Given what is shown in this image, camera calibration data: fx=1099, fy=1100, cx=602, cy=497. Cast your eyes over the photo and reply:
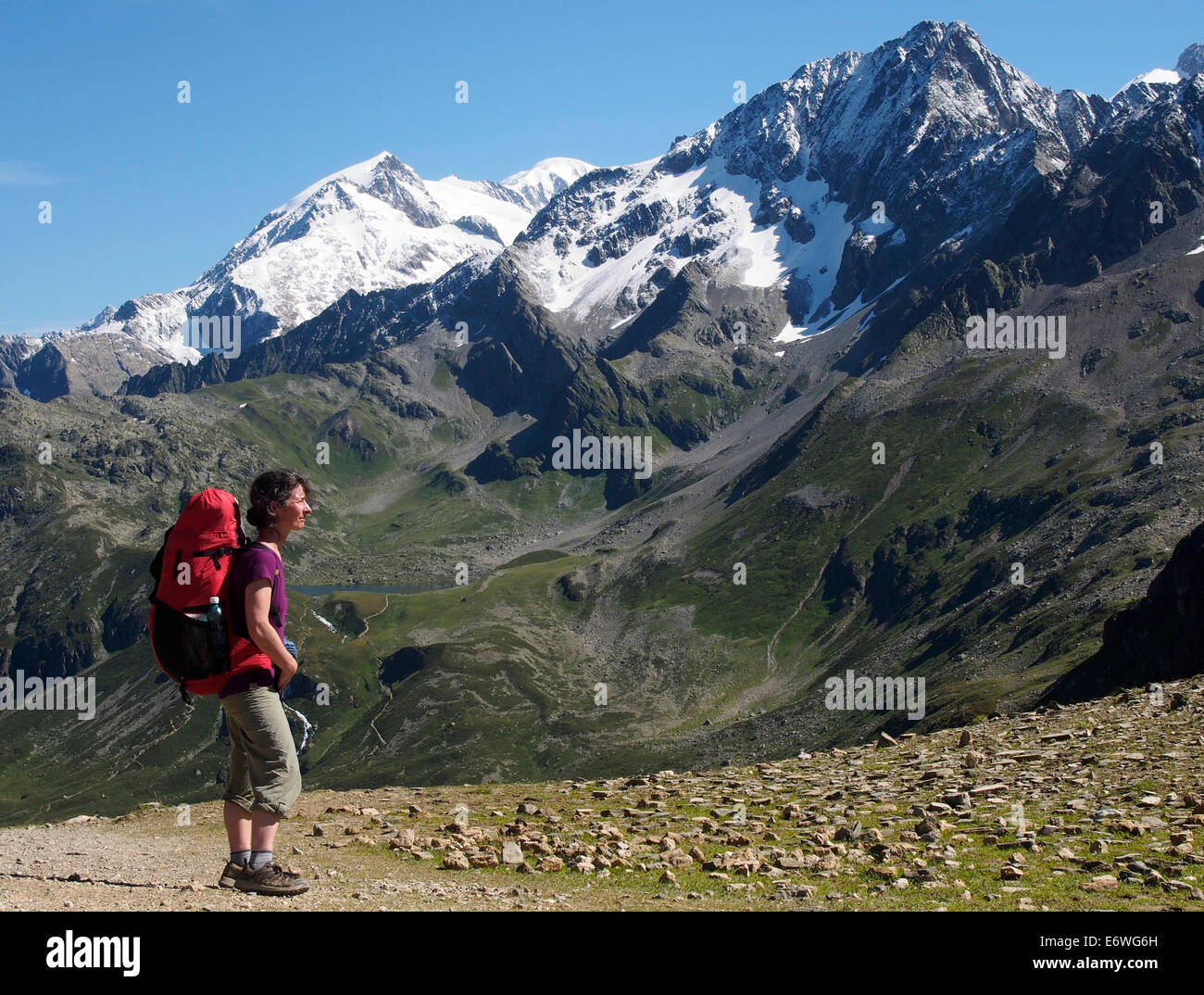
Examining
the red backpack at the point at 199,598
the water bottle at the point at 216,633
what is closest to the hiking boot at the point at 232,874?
the red backpack at the point at 199,598

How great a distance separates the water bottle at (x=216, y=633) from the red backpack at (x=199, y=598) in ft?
0.05

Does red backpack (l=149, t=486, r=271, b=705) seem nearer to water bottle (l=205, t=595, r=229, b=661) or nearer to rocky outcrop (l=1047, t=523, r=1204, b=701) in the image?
water bottle (l=205, t=595, r=229, b=661)

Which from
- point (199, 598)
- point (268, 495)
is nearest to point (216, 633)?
point (199, 598)

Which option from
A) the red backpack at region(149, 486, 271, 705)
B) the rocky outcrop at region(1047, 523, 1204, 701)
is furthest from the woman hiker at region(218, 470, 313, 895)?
the rocky outcrop at region(1047, 523, 1204, 701)

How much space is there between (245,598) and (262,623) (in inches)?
21.7

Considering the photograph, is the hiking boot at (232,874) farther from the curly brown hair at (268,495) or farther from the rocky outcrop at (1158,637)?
the rocky outcrop at (1158,637)

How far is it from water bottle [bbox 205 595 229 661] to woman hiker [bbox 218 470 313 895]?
0.73 feet

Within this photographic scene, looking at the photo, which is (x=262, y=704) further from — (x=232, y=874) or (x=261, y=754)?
(x=232, y=874)

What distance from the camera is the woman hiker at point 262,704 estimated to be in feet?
62.3

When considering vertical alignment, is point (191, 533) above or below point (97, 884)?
above
